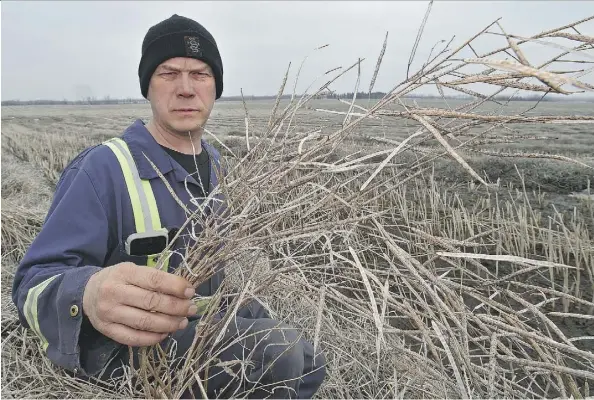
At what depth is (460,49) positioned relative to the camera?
0.97m

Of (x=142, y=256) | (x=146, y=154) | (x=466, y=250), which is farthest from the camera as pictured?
(x=466, y=250)

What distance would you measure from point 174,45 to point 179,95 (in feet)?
0.73

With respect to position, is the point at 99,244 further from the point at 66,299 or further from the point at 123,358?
the point at 123,358

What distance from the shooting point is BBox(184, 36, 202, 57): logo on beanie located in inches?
74.2

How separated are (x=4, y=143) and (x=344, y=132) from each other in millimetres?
14066

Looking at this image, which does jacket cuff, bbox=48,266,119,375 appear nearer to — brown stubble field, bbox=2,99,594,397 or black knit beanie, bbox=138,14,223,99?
brown stubble field, bbox=2,99,594,397

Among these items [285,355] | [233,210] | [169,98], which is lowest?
[285,355]

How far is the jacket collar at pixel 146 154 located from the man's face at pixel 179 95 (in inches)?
4.7

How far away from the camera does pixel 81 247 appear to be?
140 cm

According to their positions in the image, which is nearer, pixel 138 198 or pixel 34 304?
pixel 34 304

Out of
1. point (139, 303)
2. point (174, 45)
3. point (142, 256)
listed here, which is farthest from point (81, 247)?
point (174, 45)

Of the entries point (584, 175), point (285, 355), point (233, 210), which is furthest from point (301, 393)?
point (584, 175)

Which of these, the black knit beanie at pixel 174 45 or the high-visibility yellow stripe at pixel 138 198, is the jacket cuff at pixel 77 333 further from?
the black knit beanie at pixel 174 45

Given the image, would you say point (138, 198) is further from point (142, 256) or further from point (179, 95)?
point (179, 95)
